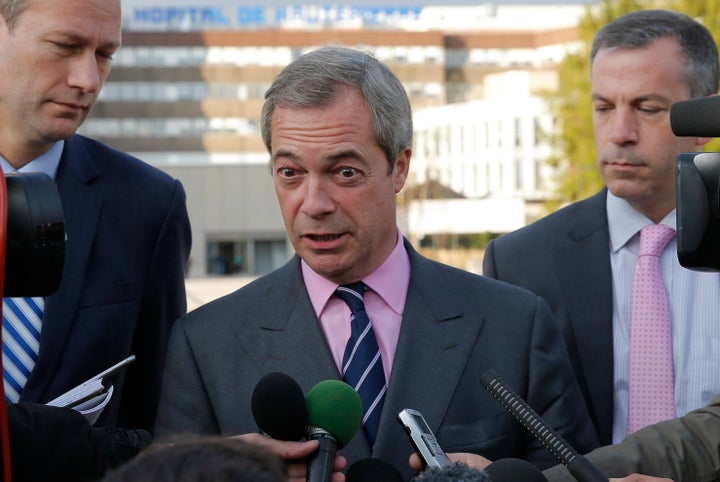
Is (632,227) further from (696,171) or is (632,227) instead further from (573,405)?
(696,171)

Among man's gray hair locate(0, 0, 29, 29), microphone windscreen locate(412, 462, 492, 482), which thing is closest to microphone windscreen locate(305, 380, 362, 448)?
microphone windscreen locate(412, 462, 492, 482)

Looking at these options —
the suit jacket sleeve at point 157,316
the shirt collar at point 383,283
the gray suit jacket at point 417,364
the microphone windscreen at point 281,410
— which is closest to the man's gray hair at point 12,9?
the suit jacket sleeve at point 157,316

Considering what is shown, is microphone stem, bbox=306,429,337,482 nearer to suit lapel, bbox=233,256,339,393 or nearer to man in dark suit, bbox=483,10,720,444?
suit lapel, bbox=233,256,339,393

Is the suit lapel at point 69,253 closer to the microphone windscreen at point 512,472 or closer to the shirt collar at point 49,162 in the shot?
the shirt collar at point 49,162

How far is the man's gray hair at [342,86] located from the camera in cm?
314

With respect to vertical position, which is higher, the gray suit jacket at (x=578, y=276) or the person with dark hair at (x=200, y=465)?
the person with dark hair at (x=200, y=465)

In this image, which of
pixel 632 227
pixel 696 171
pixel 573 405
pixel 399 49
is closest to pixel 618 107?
pixel 632 227

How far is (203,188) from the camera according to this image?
2394 inches

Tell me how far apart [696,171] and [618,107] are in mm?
1612

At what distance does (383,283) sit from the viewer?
10.7 ft

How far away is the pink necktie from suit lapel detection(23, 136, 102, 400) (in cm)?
173

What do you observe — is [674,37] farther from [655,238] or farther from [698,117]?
[698,117]

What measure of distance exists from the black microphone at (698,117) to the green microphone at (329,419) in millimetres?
839

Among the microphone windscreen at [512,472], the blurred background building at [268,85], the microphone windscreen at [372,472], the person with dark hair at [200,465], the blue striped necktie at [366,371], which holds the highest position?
the person with dark hair at [200,465]
